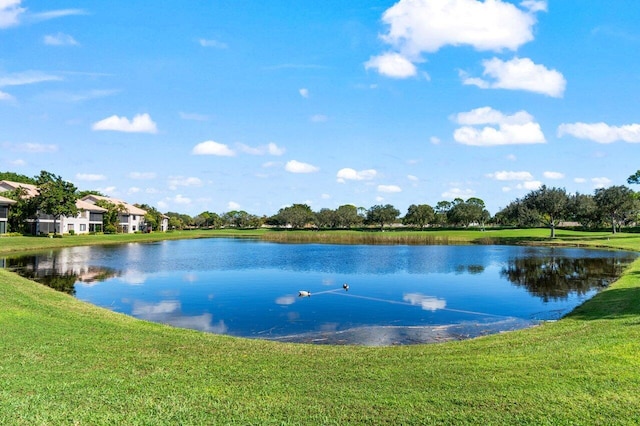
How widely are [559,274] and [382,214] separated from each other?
351ft

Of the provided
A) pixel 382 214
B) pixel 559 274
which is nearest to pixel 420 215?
pixel 382 214

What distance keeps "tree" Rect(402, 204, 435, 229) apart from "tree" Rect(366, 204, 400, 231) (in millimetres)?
4509

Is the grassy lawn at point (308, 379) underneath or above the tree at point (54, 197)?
underneath

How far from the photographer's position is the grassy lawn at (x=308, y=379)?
7.43 meters

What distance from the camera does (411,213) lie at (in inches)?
5694

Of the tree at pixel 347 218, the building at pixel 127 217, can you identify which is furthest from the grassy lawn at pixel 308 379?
the tree at pixel 347 218

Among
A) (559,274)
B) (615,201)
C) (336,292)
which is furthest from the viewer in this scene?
(615,201)

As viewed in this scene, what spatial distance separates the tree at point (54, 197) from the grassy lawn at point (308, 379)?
66617mm

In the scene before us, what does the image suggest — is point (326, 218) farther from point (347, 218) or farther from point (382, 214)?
point (382, 214)

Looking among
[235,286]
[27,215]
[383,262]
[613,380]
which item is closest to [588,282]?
[383,262]

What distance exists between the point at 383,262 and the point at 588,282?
716 inches

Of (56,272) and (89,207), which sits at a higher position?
(89,207)

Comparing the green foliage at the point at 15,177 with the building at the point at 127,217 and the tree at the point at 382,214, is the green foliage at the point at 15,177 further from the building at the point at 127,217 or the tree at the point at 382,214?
the tree at the point at 382,214

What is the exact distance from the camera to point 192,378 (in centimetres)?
936
